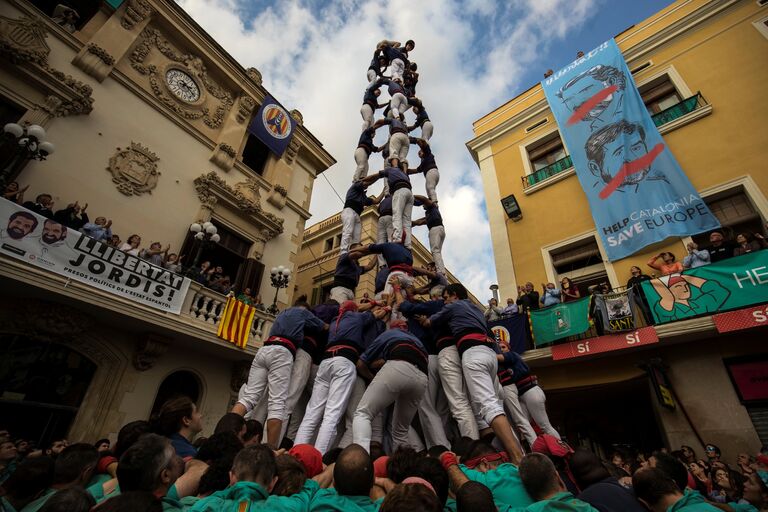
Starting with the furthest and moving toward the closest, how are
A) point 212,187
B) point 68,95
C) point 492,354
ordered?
1. point 212,187
2. point 68,95
3. point 492,354

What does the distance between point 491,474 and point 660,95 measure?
13722 millimetres

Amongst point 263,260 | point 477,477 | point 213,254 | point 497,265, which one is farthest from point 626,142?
point 213,254

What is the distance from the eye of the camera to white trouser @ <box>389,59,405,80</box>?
10430 millimetres

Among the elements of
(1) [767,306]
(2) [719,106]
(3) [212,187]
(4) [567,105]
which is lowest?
(1) [767,306]

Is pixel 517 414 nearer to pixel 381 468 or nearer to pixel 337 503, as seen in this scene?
pixel 381 468

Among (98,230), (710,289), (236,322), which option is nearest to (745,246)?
(710,289)

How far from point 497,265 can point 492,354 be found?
898 cm

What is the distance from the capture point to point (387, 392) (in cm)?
357

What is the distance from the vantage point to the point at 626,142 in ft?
34.7

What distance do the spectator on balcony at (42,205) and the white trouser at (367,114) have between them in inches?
275

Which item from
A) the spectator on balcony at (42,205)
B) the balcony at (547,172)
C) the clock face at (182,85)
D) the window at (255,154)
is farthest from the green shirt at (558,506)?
the window at (255,154)

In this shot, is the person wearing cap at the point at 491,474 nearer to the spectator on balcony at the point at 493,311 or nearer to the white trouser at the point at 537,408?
the white trouser at the point at 537,408

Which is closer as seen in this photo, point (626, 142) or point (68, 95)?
point (68, 95)

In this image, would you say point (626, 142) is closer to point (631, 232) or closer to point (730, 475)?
point (631, 232)
